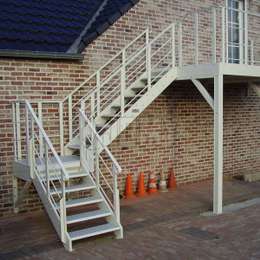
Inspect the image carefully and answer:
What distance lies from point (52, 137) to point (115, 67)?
202 cm

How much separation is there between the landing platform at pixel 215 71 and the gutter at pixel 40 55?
6.41 ft

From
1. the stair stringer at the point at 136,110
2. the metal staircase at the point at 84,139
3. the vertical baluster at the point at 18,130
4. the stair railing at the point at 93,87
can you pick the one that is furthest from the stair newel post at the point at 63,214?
the stair railing at the point at 93,87

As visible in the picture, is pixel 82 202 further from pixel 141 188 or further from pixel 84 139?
pixel 141 188

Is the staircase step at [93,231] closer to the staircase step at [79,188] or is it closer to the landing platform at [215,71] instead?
the staircase step at [79,188]

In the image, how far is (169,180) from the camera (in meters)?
9.00

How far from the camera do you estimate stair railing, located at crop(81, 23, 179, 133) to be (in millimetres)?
6884

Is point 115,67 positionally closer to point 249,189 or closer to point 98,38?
point 98,38

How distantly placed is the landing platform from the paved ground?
95.0 inches

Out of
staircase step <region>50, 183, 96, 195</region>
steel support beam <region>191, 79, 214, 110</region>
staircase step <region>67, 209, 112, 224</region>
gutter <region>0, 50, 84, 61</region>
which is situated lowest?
staircase step <region>67, 209, 112, 224</region>

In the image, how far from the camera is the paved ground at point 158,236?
16.3ft

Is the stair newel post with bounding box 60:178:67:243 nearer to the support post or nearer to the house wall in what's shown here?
the house wall

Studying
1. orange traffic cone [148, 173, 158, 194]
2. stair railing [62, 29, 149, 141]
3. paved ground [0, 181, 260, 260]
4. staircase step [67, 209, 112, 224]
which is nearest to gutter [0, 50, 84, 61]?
stair railing [62, 29, 149, 141]

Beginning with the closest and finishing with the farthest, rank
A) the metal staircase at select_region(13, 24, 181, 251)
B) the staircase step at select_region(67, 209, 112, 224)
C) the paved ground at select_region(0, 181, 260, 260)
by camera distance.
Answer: the paved ground at select_region(0, 181, 260, 260), the staircase step at select_region(67, 209, 112, 224), the metal staircase at select_region(13, 24, 181, 251)

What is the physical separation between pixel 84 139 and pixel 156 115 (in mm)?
2951
